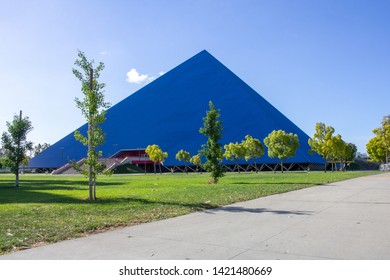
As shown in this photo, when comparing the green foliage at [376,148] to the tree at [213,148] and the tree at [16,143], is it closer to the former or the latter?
the tree at [213,148]

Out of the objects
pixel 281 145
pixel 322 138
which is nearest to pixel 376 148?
pixel 322 138

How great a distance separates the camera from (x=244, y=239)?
20.4 ft

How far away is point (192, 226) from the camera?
24.9 ft

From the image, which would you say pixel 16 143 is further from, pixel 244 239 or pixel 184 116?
pixel 184 116

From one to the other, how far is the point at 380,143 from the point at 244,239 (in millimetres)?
62551

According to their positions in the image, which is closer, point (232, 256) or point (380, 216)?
point (232, 256)

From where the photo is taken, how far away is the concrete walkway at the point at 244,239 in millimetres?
5246

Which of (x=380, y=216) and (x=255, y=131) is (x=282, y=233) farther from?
(x=255, y=131)

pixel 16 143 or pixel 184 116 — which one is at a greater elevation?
pixel 184 116

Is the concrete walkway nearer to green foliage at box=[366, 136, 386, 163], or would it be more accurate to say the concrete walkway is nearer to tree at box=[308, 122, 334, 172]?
tree at box=[308, 122, 334, 172]

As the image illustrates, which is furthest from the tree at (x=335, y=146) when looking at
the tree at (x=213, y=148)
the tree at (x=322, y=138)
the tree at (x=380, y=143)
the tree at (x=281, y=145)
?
the tree at (x=213, y=148)

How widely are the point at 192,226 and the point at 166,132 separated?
85.4 m

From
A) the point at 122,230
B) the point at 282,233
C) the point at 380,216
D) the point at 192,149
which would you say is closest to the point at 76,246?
the point at 122,230

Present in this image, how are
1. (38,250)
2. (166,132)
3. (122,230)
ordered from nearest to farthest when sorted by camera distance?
(38,250) < (122,230) < (166,132)
